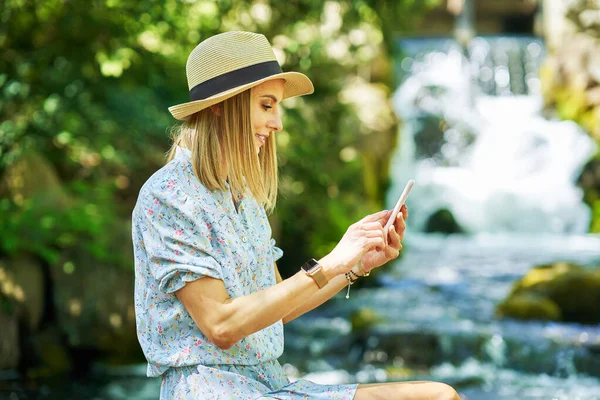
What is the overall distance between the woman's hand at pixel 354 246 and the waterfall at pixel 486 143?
12.3 meters

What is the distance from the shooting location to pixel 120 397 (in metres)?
7.06

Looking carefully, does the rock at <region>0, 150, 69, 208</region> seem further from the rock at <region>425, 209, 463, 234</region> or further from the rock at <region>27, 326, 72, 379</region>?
the rock at <region>425, 209, 463, 234</region>

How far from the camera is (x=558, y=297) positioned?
9.24m

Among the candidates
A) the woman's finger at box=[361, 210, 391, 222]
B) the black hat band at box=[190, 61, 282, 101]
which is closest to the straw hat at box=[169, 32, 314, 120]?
the black hat band at box=[190, 61, 282, 101]

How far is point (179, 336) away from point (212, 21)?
6205 millimetres

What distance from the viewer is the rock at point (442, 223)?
15.2 m

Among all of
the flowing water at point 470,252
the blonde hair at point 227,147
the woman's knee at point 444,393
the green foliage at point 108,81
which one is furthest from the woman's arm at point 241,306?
the flowing water at point 470,252

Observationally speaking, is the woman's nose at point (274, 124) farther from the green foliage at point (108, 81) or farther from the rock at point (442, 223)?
the rock at point (442, 223)

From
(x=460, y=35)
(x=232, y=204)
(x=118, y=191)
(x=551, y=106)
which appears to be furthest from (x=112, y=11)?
(x=460, y=35)

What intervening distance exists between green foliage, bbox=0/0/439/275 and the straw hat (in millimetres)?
4766

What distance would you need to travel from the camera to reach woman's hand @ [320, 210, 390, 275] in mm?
2113

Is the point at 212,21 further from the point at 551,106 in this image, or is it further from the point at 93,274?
the point at 551,106

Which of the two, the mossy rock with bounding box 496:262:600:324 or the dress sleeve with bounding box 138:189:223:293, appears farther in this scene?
the mossy rock with bounding box 496:262:600:324

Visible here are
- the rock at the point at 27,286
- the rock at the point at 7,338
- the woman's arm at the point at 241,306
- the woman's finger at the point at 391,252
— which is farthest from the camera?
the rock at the point at 27,286
